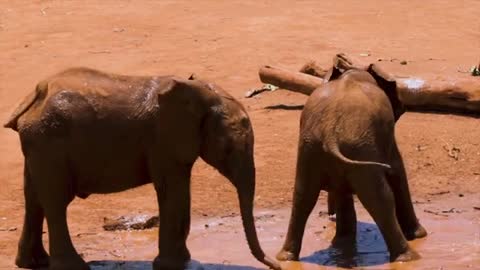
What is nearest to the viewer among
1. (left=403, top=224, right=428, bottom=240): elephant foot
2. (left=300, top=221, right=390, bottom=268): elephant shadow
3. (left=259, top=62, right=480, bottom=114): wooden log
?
(left=300, top=221, right=390, bottom=268): elephant shadow

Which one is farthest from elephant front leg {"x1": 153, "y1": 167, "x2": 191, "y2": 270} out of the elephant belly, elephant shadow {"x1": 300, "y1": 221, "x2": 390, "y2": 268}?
elephant shadow {"x1": 300, "y1": 221, "x2": 390, "y2": 268}

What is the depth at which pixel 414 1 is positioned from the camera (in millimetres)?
21734

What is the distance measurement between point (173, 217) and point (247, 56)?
8.73 metres

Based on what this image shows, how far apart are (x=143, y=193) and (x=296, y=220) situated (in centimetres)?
273

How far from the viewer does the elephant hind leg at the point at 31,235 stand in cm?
886

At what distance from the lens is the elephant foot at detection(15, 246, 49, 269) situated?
9.02 metres

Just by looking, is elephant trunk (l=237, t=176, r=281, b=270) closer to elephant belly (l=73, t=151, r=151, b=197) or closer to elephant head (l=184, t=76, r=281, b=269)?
elephant head (l=184, t=76, r=281, b=269)

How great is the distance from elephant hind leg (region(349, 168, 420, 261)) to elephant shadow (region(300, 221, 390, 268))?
226 mm

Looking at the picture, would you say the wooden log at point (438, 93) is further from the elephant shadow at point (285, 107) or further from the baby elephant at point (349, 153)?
the baby elephant at point (349, 153)

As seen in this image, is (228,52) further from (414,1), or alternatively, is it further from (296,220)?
(296,220)

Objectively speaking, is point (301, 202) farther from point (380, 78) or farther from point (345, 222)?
point (380, 78)

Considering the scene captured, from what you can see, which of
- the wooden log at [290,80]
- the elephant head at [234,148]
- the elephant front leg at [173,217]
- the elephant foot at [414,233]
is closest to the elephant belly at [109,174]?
the elephant front leg at [173,217]

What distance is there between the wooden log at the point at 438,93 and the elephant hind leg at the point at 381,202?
13.7ft

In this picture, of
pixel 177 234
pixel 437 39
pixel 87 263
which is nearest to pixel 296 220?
pixel 177 234
